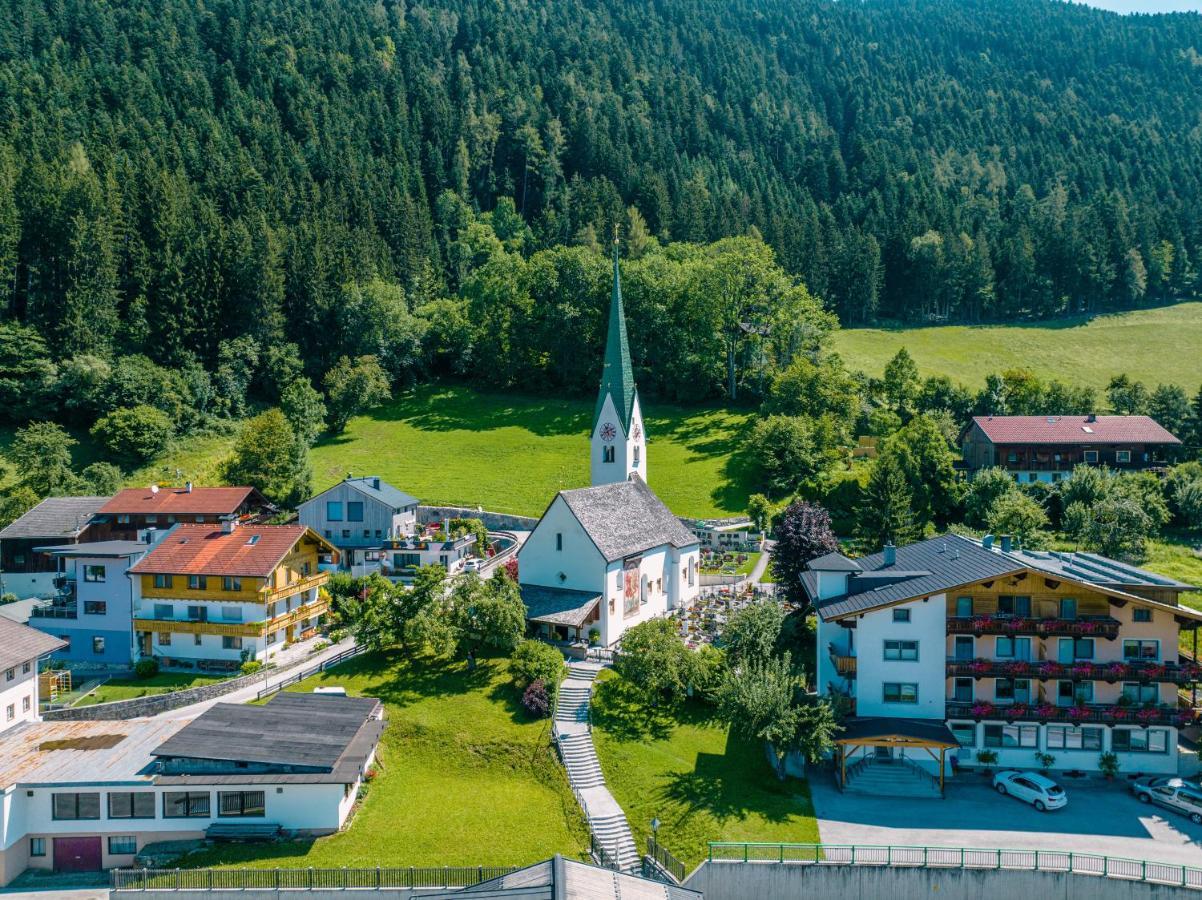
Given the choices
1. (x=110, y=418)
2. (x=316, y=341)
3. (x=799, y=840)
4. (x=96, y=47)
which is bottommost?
(x=799, y=840)

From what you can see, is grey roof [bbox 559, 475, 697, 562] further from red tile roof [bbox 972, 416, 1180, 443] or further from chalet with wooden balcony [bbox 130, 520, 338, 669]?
red tile roof [bbox 972, 416, 1180, 443]

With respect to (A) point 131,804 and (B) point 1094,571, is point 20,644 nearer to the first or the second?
(A) point 131,804

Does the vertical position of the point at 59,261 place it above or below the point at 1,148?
below

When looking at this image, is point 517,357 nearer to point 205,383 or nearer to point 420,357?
point 420,357

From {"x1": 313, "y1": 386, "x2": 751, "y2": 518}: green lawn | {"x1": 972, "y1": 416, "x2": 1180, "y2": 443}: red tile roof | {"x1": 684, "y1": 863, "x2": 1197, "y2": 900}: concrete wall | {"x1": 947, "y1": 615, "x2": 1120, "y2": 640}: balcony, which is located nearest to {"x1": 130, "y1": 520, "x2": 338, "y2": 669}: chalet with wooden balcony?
{"x1": 313, "y1": 386, "x2": 751, "y2": 518}: green lawn

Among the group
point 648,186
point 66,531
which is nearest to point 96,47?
point 648,186

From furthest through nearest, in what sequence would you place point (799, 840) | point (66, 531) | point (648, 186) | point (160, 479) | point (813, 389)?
1. point (648, 186)
2. point (813, 389)
3. point (160, 479)
4. point (66, 531)
5. point (799, 840)
